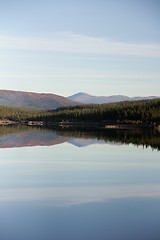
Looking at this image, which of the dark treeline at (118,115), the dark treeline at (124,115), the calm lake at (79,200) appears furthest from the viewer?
the dark treeline at (118,115)

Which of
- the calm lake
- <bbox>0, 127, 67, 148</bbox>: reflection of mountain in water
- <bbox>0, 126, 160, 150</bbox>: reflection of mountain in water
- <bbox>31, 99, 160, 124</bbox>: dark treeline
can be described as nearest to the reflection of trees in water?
<bbox>0, 126, 160, 150</bbox>: reflection of mountain in water

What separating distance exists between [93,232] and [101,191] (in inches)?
120

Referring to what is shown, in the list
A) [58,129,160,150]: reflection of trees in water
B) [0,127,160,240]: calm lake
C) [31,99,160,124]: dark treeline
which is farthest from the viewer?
[31,99,160,124]: dark treeline

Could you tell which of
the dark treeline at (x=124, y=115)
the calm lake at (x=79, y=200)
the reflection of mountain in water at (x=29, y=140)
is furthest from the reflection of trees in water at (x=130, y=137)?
the dark treeline at (x=124, y=115)

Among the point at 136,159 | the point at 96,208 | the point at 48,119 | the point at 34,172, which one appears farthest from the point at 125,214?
the point at 48,119

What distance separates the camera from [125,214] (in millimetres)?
8055

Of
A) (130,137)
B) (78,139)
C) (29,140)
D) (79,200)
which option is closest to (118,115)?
(130,137)

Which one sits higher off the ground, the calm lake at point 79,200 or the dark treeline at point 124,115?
the dark treeline at point 124,115

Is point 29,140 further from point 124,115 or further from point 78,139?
point 124,115

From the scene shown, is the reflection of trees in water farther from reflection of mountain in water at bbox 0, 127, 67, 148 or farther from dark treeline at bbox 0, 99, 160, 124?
dark treeline at bbox 0, 99, 160, 124

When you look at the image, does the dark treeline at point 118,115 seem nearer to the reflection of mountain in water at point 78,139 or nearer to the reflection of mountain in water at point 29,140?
the reflection of mountain in water at point 78,139

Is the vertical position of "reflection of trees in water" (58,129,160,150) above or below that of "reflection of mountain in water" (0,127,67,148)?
above

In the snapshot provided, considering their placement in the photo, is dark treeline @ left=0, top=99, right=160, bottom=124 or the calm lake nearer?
the calm lake

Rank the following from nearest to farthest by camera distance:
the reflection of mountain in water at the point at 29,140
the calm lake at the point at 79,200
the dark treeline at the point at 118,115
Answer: the calm lake at the point at 79,200, the reflection of mountain in water at the point at 29,140, the dark treeline at the point at 118,115
